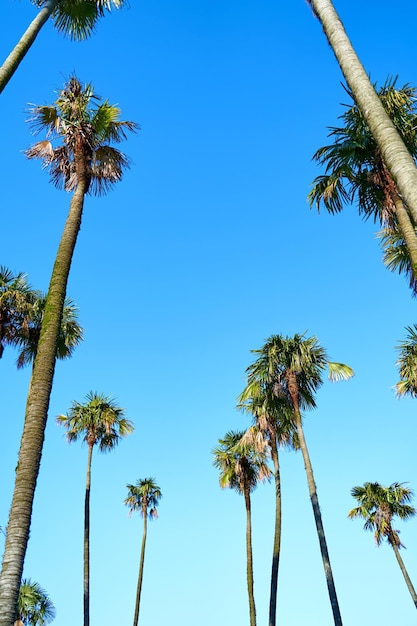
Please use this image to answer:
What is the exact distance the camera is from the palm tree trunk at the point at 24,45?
11734 millimetres

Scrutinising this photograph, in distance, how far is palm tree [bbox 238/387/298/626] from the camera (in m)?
24.5

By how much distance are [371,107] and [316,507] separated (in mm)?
16711

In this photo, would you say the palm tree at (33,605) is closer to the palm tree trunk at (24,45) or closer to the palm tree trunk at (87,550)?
the palm tree trunk at (87,550)

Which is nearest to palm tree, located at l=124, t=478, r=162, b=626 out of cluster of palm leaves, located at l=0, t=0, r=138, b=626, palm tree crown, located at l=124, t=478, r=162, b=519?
palm tree crown, located at l=124, t=478, r=162, b=519

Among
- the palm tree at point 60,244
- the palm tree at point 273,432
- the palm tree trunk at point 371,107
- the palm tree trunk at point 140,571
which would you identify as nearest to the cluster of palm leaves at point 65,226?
the palm tree at point 60,244

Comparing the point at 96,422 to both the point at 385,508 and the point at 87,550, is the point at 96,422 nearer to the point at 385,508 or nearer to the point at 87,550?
the point at 87,550

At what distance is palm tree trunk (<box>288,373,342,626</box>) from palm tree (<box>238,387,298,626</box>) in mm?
1162

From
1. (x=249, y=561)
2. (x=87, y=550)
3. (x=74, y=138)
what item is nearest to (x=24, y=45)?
(x=74, y=138)

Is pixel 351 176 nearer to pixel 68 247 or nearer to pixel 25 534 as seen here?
pixel 68 247

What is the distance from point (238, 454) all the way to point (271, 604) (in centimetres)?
911

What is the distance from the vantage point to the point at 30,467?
8.73 m

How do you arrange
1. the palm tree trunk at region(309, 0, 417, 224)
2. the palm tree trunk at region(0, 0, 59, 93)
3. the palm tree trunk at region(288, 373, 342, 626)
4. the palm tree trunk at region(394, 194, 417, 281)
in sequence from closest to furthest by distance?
the palm tree trunk at region(309, 0, 417, 224)
the palm tree trunk at region(394, 194, 417, 281)
the palm tree trunk at region(0, 0, 59, 93)
the palm tree trunk at region(288, 373, 342, 626)

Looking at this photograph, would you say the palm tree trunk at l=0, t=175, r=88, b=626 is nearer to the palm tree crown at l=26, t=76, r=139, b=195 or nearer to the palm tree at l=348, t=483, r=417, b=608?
the palm tree crown at l=26, t=76, r=139, b=195

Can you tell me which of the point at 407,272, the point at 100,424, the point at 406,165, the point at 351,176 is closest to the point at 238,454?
the point at 100,424
